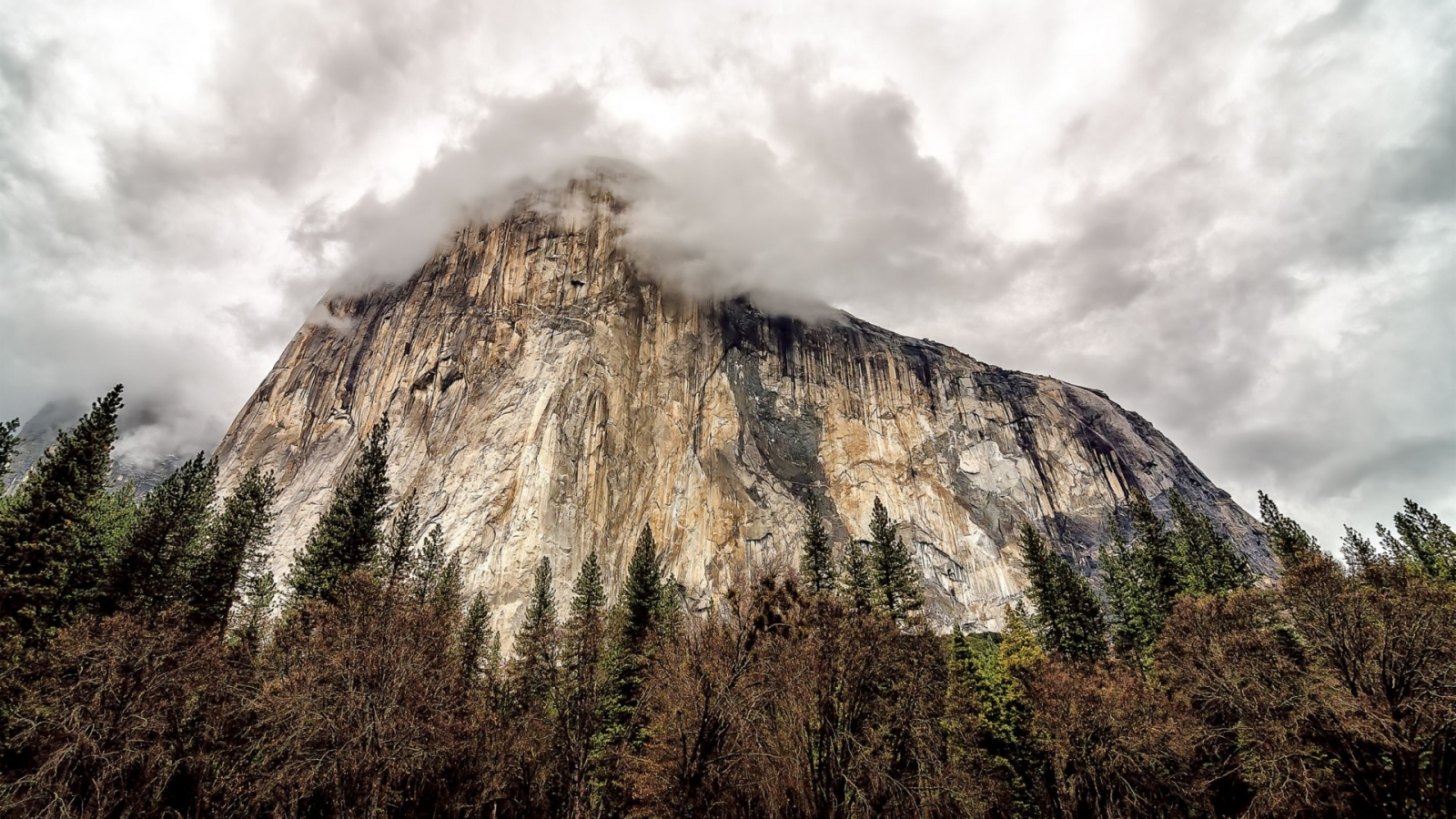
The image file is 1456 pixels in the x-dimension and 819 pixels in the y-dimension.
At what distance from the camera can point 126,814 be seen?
15.9 meters

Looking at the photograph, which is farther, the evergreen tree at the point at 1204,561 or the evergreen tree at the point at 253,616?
the evergreen tree at the point at 1204,561

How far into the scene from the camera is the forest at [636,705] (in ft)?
54.5

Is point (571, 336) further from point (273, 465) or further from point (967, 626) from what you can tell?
point (967, 626)

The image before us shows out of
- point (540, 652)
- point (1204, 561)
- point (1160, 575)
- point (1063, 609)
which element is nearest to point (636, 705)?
point (540, 652)

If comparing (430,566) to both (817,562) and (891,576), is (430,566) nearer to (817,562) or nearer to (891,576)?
(817,562)

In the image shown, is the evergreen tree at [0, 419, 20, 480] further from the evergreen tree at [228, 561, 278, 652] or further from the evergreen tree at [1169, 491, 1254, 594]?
the evergreen tree at [1169, 491, 1254, 594]

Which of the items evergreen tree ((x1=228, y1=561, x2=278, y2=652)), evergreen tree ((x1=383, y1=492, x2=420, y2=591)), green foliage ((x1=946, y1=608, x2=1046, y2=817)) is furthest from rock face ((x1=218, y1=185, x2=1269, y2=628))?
green foliage ((x1=946, y1=608, x2=1046, y2=817))

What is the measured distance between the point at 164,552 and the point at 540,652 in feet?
68.0

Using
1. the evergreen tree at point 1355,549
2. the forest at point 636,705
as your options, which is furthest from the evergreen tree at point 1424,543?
the forest at point 636,705

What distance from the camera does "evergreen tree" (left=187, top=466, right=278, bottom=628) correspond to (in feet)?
107

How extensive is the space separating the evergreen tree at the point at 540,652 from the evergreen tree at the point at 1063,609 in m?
33.7

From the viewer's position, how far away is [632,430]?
9275 centimetres

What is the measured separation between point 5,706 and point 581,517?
5945 centimetres

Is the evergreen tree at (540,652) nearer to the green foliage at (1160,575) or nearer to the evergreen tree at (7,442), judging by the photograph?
the evergreen tree at (7,442)
